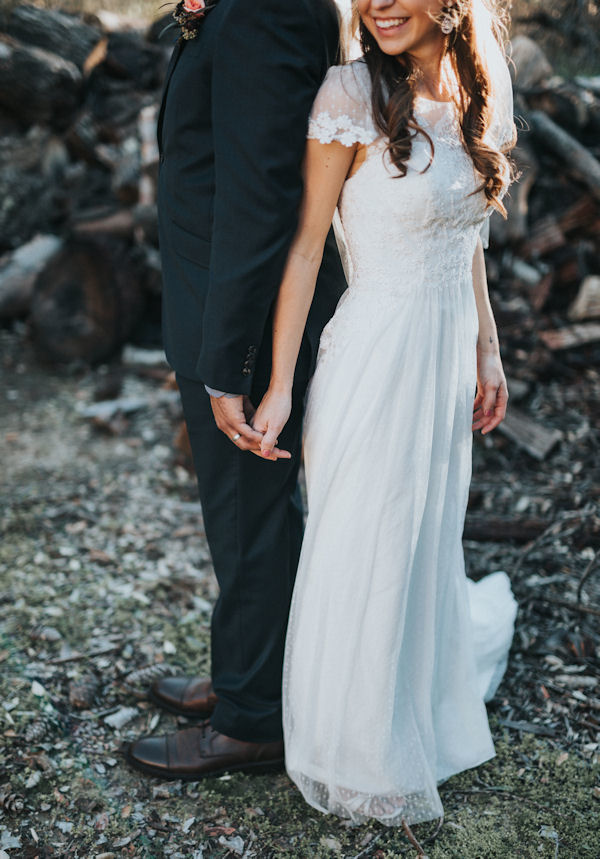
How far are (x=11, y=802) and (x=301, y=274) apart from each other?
5.25 ft

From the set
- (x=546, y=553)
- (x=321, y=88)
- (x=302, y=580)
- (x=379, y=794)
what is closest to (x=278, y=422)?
(x=302, y=580)

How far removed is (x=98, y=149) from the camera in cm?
546

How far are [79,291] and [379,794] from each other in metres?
3.99

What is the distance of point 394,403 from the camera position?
1638 millimetres

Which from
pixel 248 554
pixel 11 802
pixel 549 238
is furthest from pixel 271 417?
pixel 549 238

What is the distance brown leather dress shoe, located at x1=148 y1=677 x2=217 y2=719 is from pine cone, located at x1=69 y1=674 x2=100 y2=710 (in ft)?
0.72

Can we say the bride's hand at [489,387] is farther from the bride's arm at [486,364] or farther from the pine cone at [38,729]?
the pine cone at [38,729]

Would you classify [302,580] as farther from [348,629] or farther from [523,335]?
[523,335]

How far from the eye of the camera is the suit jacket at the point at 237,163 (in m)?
1.37

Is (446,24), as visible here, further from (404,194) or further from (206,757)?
(206,757)

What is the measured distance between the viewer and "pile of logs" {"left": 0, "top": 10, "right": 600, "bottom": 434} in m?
4.45

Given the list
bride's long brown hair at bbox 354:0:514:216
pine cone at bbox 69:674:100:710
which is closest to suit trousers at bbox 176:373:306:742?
pine cone at bbox 69:674:100:710

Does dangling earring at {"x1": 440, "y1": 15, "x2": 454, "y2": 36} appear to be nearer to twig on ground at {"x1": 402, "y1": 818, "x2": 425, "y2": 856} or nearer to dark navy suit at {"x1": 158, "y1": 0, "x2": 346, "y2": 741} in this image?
dark navy suit at {"x1": 158, "y1": 0, "x2": 346, "y2": 741}

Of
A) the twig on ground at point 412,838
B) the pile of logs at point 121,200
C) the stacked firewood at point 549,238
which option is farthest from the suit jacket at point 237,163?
the stacked firewood at point 549,238
